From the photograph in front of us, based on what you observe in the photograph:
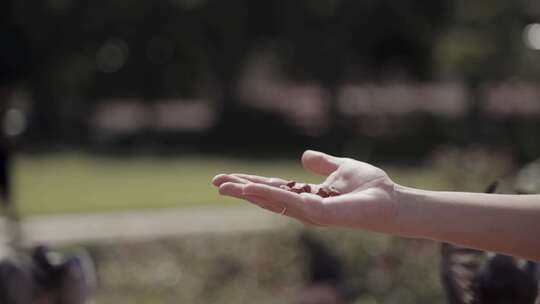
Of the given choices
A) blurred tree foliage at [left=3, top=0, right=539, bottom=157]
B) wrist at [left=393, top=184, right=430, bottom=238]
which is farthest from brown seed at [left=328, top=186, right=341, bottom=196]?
blurred tree foliage at [left=3, top=0, right=539, bottom=157]

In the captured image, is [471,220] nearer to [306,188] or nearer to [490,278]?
[306,188]

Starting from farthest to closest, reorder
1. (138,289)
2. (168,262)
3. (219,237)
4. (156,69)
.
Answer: (156,69)
(219,237)
(168,262)
(138,289)

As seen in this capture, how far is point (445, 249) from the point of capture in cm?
251

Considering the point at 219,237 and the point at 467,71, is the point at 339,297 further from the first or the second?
the point at 467,71

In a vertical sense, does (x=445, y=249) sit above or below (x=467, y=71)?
above

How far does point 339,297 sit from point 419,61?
21.8m

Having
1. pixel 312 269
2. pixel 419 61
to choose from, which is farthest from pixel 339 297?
pixel 419 61

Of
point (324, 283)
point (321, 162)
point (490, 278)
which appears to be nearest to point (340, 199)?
point (321, 162)

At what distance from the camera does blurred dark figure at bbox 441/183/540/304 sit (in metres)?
2.44

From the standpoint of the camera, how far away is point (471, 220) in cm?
196

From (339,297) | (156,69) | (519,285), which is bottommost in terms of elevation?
(156,69)

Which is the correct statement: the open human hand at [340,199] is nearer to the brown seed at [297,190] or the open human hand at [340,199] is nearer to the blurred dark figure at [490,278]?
the brown seed at [297,190]

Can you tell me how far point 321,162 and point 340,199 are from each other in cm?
21

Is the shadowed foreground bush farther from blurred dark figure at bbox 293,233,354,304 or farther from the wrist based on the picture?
the wrist
